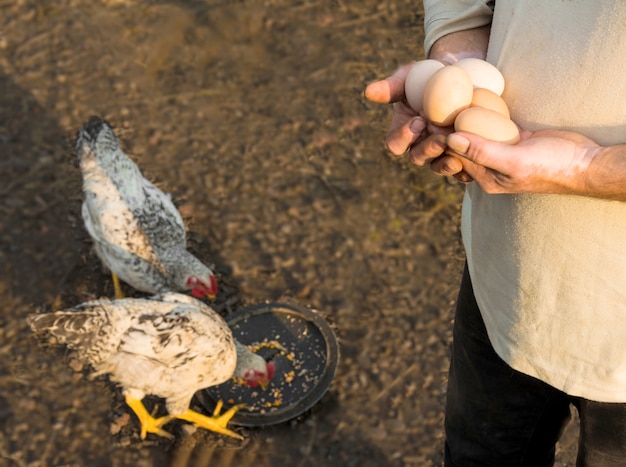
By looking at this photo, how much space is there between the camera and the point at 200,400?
11.4ft

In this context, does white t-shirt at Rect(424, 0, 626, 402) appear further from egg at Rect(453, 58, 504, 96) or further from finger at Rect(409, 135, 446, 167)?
finger at Rect(409, 135, 446, 167)

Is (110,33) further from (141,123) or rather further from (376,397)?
(376,397)

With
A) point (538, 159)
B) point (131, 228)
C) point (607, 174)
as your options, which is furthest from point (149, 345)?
point (607, 174)

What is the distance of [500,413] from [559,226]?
76 cm

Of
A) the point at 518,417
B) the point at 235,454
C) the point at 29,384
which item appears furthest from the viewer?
the point at 29,384

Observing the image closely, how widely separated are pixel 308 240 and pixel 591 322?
2.71m

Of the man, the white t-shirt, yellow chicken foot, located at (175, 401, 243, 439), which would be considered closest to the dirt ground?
yellow chicken foot, located at (175, 401, 243, 439)

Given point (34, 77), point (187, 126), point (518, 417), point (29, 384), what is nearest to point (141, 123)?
point (187, 126)

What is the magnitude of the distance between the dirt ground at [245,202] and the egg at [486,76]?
7.31ft

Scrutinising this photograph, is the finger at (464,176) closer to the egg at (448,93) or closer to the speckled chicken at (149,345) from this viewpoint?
the egg at (448,93)

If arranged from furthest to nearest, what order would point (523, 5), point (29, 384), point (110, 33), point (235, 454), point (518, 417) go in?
point (110, 33), point (29, 384), point (235, 454), point (518, 417), point (523, 5)

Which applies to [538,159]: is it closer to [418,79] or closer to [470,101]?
[470,101]

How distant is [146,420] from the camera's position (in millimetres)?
3322

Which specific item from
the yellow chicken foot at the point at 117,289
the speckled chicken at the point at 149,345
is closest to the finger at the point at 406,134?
the speckled chicken at the point at 149,345
